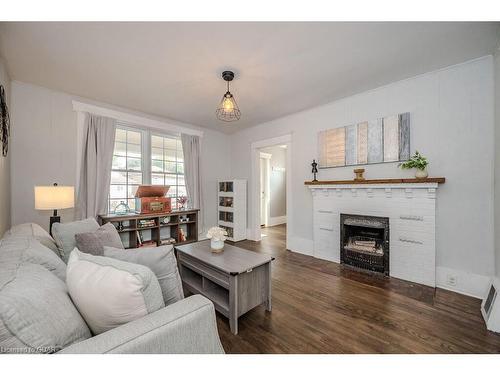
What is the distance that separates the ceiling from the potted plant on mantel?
3.32ft

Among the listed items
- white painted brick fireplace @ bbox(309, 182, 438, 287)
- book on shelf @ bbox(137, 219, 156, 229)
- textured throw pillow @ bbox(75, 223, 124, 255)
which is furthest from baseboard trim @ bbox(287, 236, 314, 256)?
textured throw pillow @ bbox(75, 223, 124, 255)

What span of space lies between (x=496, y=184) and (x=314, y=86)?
2188 mm

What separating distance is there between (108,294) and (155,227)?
3.03 meters

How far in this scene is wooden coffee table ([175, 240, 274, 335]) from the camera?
1734 millimetres

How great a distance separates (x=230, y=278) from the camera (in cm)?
173

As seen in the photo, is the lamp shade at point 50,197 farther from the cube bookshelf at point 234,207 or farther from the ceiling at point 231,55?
the cube bookshelf at point 234,207

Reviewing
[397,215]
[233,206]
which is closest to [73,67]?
[233,206]

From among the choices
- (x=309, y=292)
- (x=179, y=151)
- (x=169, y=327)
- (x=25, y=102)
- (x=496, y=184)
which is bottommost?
(x=309, y=292)

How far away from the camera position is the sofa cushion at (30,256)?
3.47 ft

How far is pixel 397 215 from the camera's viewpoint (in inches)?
109

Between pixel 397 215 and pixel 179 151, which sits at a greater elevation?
pixel 179 151

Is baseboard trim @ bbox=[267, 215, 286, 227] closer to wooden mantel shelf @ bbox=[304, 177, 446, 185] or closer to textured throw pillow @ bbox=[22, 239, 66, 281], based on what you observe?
wooden mantel shelf @ bbox=[304, 177, 446, 185]
